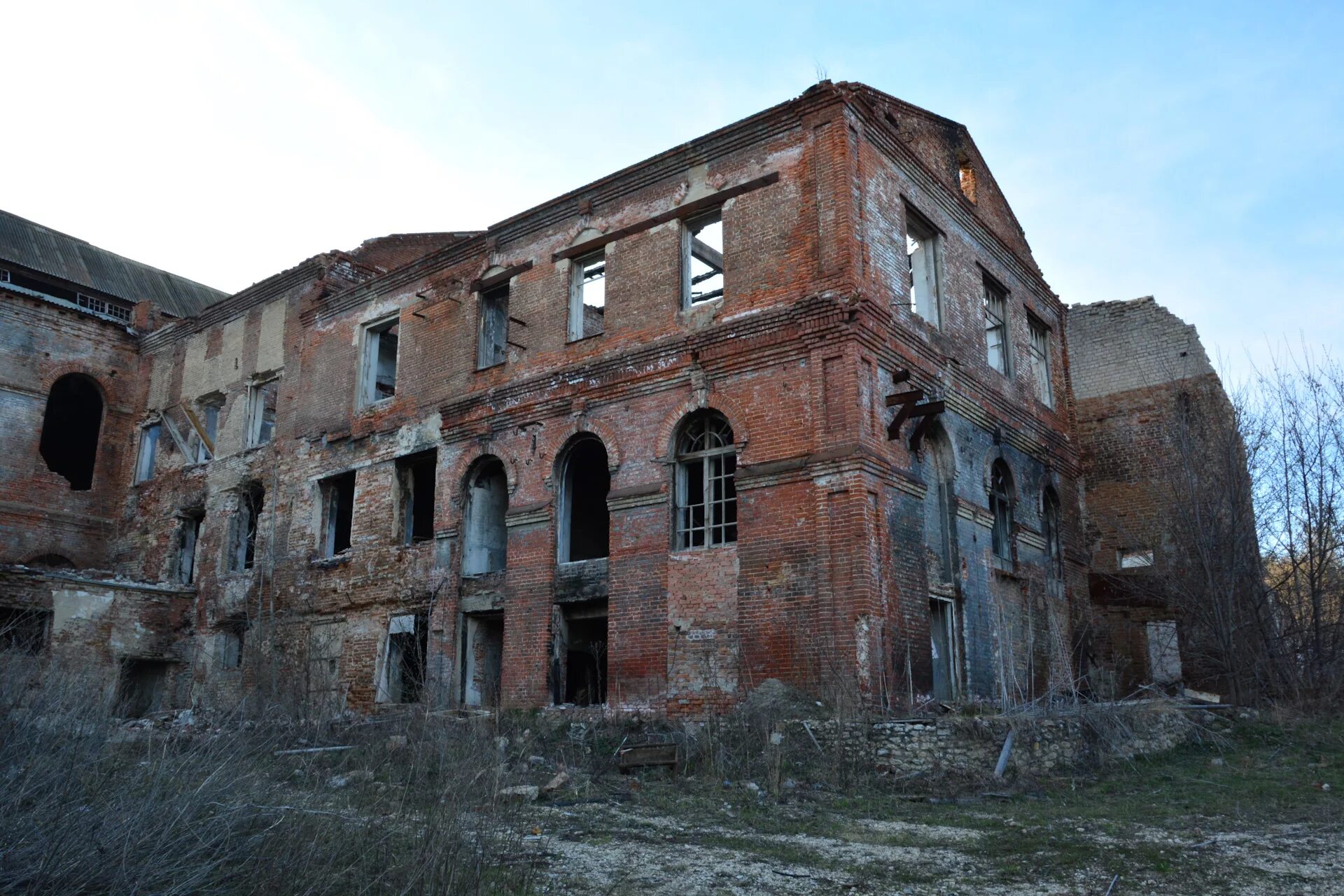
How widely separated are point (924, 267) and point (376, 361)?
407 inches

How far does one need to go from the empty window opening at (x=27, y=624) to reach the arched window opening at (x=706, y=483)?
40.4ft

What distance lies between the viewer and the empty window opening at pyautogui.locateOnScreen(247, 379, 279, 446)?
854 inches

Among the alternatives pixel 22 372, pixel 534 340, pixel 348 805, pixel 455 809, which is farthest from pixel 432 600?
pixel 22 372

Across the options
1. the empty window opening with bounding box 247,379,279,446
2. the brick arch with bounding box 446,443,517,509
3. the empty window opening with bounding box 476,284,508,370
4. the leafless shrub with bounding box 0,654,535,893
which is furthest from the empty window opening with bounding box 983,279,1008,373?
the empty window opening with bounding box 247,379,279,446

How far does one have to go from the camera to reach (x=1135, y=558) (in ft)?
63.0

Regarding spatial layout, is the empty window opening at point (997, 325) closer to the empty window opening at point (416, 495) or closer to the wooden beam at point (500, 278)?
the wooden beam at point (500, 278)

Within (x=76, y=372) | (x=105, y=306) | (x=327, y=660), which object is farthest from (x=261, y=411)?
(x=105, y=306)

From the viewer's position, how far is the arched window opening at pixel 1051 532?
18016mm

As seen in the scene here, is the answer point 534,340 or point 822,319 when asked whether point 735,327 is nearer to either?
point 822,319

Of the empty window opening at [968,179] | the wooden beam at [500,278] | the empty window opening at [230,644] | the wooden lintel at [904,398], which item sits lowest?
the empty window opening at [230,644]

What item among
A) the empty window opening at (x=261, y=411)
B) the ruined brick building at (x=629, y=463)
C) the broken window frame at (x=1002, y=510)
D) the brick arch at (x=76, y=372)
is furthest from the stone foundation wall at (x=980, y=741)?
the brick arch at (x=76, y=372)

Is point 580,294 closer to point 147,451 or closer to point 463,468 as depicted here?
point 463,468

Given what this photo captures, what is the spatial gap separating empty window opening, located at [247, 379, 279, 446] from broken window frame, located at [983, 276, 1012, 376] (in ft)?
46.2

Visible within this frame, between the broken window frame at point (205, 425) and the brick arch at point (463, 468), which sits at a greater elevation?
the broken window frame at point (205, 425)
